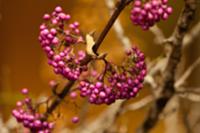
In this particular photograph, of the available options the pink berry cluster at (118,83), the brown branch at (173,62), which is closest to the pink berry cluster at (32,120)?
the pink berry cluster at (118,83)

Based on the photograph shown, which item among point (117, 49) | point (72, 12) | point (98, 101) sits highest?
point (72, 12)

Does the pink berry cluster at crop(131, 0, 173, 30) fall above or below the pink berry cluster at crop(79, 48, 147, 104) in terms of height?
above

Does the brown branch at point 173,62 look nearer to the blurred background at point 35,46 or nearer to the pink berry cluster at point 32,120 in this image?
the pink berry cluster at point 32,120

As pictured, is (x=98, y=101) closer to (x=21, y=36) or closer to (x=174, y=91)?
(x=174, y=91)

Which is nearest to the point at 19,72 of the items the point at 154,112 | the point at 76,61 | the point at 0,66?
the point at 0,66

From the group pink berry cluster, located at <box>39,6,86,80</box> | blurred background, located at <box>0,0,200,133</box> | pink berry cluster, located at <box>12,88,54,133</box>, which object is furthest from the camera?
blurred background, located at <box>0,0,200,133</box>

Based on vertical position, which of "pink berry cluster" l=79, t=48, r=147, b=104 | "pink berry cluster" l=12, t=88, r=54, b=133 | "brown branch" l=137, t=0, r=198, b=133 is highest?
"brown branch" l=137, t=0, r=198, b=133

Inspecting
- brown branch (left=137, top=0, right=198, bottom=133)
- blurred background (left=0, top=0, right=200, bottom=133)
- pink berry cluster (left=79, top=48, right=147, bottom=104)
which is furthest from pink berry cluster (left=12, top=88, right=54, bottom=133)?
blurred background (left=0, top=0, right=200, bottom=133)

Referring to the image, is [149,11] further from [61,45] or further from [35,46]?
[35,46]

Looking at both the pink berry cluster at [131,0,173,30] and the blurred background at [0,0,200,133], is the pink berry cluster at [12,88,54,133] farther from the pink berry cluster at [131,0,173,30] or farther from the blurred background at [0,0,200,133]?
the blurred background at [0,0,200,133]
